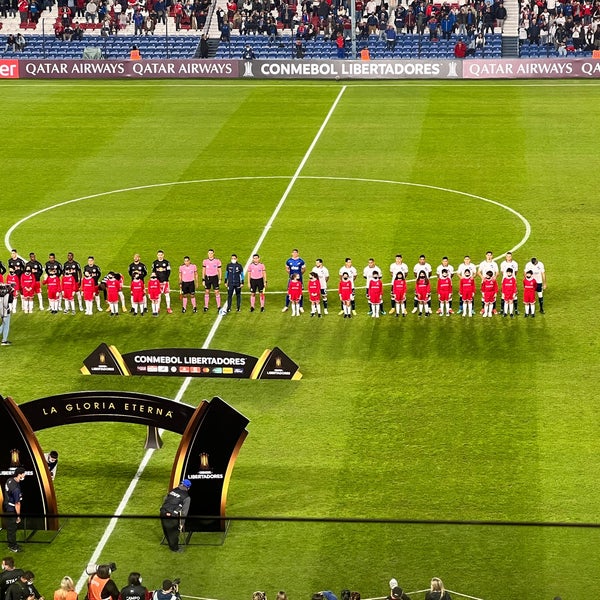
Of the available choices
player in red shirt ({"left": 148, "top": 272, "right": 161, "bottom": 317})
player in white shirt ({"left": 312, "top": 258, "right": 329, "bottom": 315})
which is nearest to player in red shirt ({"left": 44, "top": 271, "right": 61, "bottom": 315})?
player in red shirt ({"left": 148, "top": 272, "right": 161, "bottom": 317})

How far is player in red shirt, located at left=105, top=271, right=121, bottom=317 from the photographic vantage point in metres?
32.3

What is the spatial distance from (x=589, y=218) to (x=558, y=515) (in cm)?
2009

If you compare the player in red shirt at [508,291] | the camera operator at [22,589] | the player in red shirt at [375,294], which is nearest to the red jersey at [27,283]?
the player in red shirt at [375,294]

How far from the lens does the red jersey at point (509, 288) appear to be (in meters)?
31.8

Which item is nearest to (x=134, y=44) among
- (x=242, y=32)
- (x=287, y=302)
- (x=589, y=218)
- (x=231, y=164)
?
(x=242, y=32)

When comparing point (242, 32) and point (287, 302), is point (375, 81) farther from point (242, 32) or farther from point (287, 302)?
point (287, 302)

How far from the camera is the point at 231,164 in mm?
48062

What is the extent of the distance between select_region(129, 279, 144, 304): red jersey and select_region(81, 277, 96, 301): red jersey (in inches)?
36.1

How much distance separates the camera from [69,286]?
1287 inches

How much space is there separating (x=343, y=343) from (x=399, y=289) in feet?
7.30

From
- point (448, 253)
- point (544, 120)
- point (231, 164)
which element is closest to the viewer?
point (448, 253)

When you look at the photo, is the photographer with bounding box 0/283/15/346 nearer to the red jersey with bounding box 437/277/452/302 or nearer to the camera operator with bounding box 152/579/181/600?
the red jersey with bounding box 437/277/452/302

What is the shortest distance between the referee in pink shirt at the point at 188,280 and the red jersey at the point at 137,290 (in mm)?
986

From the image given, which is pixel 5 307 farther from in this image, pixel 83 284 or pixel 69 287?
pixel 83 284
